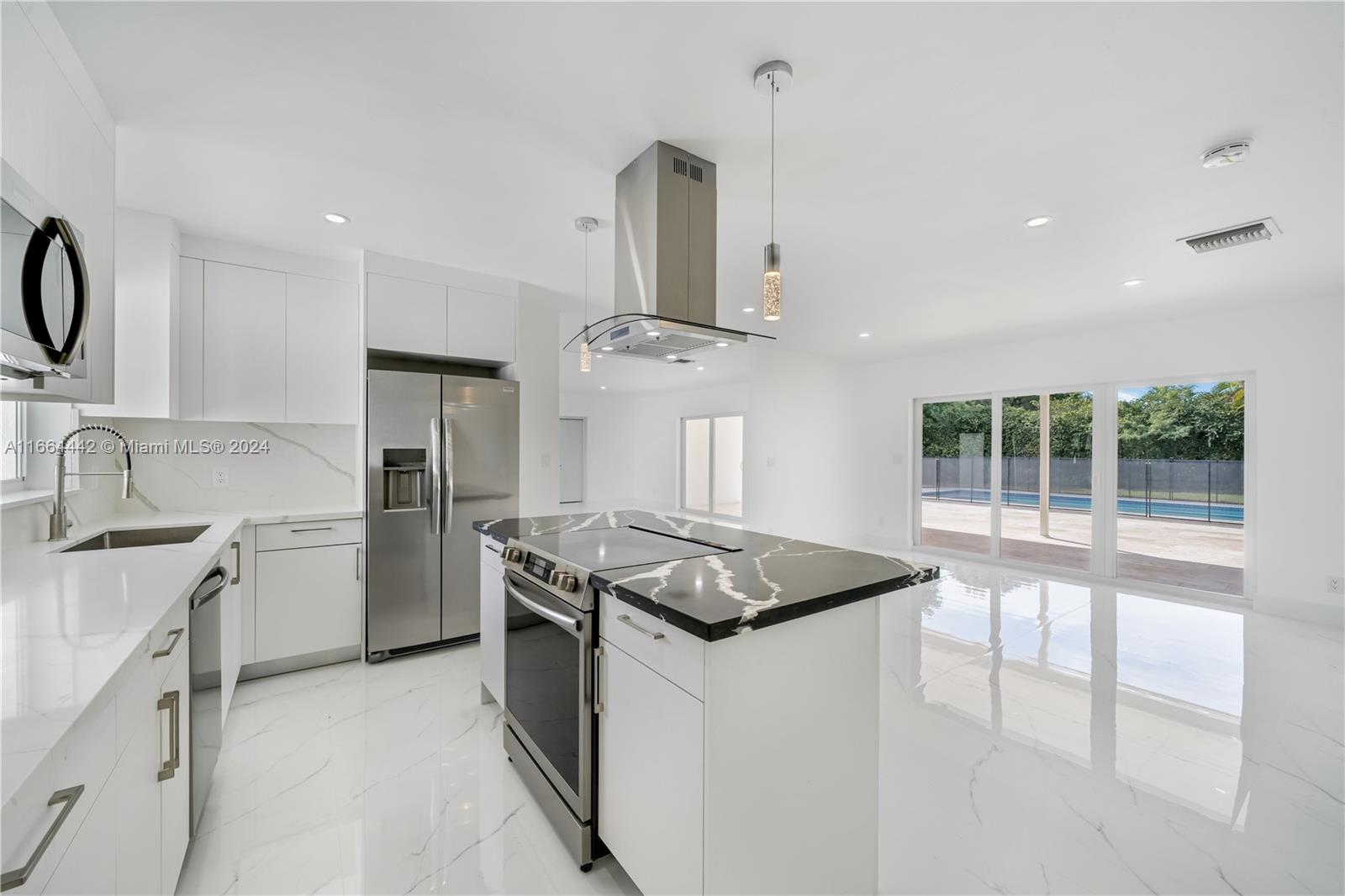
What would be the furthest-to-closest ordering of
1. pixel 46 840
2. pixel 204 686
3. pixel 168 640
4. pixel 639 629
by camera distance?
pixel 204 686
pixel 639 629
pixel 168 640
pixel 46 840

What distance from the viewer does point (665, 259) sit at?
2129mm

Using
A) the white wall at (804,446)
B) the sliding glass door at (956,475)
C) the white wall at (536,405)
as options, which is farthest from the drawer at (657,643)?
the sliding glass door at (956,475)

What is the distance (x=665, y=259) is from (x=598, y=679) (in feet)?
4.98

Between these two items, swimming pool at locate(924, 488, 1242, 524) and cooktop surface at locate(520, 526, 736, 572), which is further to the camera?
swimming pool at locate(924, 488, 1242, 524)

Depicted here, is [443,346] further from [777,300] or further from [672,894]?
[672,894]

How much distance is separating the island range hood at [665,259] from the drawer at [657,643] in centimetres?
104

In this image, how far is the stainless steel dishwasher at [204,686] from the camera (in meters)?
1.63

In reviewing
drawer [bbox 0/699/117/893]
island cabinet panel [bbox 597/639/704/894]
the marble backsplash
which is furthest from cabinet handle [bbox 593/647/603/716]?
the marble backsplash

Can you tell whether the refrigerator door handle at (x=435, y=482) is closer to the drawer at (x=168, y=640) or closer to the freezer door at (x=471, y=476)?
the freezer door at (x=471, y=476)

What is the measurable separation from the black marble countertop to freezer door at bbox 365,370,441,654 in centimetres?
151

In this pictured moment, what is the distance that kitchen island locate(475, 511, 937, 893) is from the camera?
1.29m

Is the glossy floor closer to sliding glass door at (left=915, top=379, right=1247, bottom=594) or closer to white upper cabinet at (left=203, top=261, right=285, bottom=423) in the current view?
white upper cabinet at (left=203, top=261, right=285, bottom=423)

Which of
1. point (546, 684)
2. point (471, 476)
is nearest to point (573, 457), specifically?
point (471, 476)

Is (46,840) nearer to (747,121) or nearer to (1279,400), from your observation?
(747,121)
